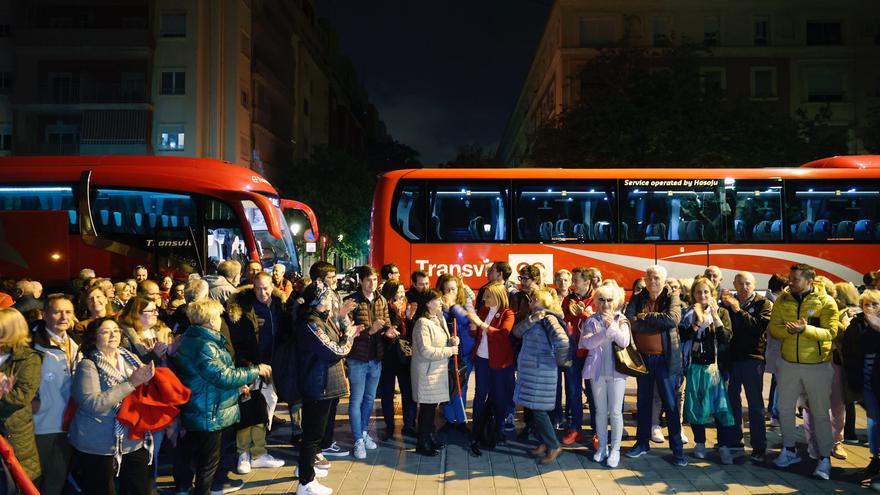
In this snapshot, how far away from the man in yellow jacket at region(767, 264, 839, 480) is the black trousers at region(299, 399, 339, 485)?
170 inches

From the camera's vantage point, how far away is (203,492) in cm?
529

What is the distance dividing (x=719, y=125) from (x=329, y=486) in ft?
77.3

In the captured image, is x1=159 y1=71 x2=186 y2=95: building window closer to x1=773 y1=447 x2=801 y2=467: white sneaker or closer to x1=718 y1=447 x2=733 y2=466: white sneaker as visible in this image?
x1=718 y1=447 x2=733 y2=466: white sneaker

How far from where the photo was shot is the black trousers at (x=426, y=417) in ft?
23.0

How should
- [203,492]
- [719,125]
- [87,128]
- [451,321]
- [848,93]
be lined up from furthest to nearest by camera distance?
[848,93] → [87,128] → [719,125] → [451,321] → [203,492]

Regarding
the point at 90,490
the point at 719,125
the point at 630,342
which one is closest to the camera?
the point at 90,490

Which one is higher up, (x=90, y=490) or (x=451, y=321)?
(x=451, y=321)

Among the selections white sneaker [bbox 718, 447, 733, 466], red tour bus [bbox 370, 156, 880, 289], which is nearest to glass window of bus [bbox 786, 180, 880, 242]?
red tour bus [bbox 370, 156, 880, 289]

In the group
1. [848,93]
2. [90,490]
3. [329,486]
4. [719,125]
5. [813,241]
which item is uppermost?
[848,93]

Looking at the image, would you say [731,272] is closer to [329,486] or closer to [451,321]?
[451,321]

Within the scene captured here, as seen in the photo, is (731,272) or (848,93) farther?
(848,93)

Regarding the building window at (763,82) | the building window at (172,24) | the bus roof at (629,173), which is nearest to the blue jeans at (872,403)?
the bus roof at (629,173)

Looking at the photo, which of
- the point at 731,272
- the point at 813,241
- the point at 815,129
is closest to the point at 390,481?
the point at 731,272

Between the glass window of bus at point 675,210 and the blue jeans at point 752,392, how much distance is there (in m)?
7.35
